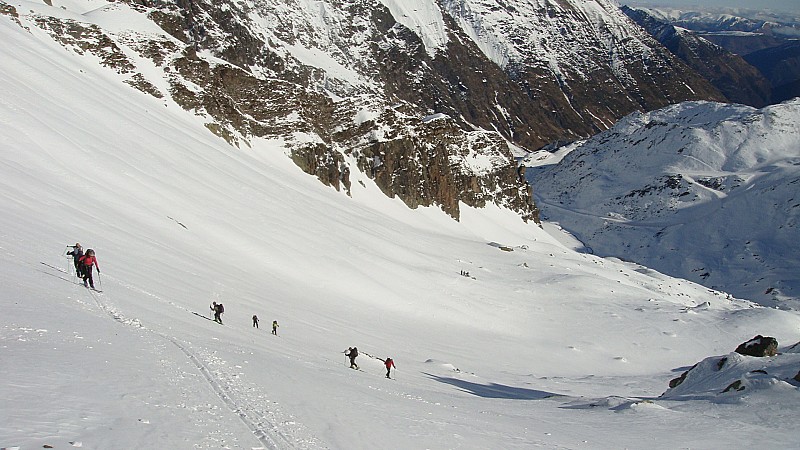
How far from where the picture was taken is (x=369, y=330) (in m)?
31.3

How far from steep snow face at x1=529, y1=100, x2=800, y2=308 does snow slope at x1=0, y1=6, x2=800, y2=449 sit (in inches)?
2813

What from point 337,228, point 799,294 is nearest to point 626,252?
point 799,294

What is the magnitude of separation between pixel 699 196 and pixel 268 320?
147 meters

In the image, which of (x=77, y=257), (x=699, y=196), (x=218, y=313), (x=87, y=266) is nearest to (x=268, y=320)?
(x=218, y=313)

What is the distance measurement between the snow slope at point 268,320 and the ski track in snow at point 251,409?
65 mm

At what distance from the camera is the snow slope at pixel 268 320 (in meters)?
10.9

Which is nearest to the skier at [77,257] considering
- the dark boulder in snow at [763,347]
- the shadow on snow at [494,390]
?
the shadow on snow at [494,390]

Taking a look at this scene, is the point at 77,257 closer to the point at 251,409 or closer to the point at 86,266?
the point at 86,266

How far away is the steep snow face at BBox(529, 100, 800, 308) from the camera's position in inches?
4904

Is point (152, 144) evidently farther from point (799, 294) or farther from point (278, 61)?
point (278, 61)

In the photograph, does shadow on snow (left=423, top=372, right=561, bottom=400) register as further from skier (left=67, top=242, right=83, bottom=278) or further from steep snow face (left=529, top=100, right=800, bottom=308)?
steep snow face (left=529, top=100, right=800, bottom=308)

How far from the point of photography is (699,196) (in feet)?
496

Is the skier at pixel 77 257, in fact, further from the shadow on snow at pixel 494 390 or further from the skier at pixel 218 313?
the shadow on snow at pixel 494 390

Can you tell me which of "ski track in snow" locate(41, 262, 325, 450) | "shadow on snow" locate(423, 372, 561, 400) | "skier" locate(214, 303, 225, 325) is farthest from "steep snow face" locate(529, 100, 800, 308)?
"ski track in snow" locate(41, 262, 325, 450)
